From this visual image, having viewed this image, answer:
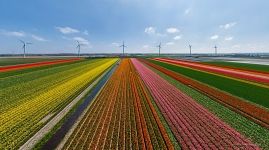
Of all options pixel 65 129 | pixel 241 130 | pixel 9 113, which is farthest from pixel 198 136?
pixel 9 113

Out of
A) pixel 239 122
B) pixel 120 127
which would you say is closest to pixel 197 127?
pixel 239 122

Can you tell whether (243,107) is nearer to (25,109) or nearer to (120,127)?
(120,127)

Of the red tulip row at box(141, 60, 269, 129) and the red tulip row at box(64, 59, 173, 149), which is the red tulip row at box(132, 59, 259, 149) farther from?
the red tulip row at box(141, 60, 269, 129)

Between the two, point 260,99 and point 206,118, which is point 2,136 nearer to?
point 206,118

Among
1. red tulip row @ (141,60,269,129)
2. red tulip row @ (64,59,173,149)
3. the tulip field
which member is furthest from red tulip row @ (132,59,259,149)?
red tulip row @ (141,60,269,129)

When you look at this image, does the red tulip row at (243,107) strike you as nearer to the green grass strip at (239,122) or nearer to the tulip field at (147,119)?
the tulip field at (147,119)
